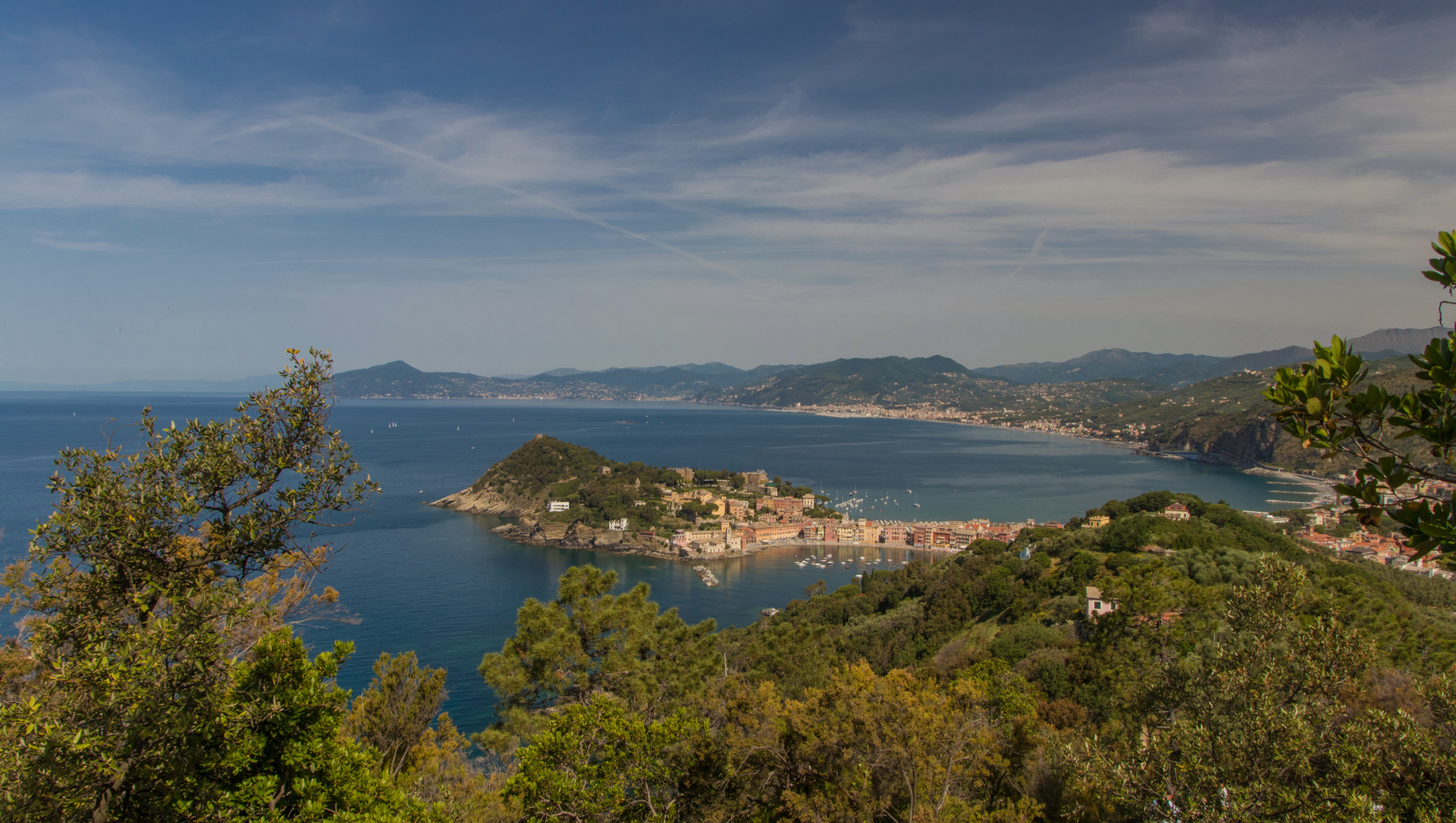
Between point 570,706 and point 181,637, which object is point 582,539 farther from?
point 181,637

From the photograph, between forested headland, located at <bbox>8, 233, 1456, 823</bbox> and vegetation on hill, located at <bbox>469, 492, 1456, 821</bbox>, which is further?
vegetation on hill, located at <bbox>469, 492, 1456, 821</bbox>

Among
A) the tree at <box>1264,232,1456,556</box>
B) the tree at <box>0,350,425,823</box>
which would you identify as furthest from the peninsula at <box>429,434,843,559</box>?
the tree at <box>1264,232,1456,556</box>

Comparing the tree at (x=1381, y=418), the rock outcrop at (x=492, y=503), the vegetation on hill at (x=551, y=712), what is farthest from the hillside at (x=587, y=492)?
the tree at (x=1381, y=418)

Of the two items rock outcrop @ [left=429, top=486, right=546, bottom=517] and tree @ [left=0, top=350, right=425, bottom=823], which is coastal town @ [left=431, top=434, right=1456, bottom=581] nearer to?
rock outcrop @ [left=429, top=486, right=546, bottom=517]

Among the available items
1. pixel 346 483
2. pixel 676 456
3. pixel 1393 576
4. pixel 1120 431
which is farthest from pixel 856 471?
pixel 346 483

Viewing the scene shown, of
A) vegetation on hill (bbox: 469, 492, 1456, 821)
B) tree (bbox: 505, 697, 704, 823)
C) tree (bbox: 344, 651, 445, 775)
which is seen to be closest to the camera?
vegetation on hill (bbox: 469, 492, 1456, 821)

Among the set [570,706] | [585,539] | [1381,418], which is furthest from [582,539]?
[1381,418]
